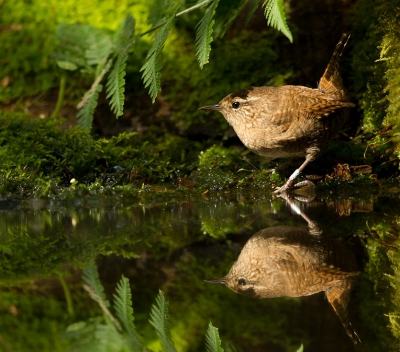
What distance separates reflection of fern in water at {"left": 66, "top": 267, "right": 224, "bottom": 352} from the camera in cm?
197

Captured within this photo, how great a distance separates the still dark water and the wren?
57cm

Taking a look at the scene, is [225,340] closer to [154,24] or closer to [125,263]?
[125,263]

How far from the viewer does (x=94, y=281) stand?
246cm

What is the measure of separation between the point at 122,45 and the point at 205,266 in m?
3.23

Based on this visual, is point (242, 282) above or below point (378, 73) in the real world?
below

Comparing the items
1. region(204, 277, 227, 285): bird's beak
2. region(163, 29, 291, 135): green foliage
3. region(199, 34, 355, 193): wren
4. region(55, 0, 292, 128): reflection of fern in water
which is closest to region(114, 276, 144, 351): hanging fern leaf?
region(204, 277, 227, 285): bird's beak

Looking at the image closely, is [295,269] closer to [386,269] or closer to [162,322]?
[386,269]

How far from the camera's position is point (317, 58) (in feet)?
19.0

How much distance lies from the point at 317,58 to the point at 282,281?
12.6 feet

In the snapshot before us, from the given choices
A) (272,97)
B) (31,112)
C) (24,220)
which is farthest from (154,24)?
(24,220)

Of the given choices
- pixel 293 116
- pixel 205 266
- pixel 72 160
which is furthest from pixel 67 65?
pixel 205 266

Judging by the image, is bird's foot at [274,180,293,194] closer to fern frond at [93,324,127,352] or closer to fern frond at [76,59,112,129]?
fern frond at [76,59,112,129]

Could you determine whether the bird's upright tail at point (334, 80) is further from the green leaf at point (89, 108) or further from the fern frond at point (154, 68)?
the green leaf at point (89, 108)

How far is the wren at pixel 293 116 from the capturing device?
4.58 metres
